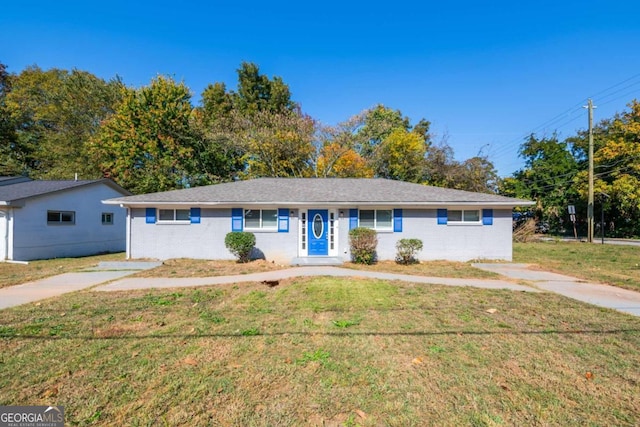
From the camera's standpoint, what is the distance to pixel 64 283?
26.0 feet

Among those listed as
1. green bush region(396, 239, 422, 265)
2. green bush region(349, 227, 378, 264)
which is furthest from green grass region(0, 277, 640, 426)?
green bush region(396, 239, 422, 265)

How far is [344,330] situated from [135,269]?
8.56m

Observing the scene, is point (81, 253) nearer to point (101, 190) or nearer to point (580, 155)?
point (101, 190)

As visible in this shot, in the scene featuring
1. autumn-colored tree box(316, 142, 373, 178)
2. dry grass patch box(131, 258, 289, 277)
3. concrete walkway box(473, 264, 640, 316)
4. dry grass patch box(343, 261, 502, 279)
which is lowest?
dry grass patch box(343, 261, 502, 279)

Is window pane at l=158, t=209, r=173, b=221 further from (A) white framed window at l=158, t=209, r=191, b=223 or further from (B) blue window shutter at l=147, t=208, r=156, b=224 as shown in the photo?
(B) blue window shutter at l=147, t=208, r=156, b=224

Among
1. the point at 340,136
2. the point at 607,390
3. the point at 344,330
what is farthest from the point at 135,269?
the point at 340,136

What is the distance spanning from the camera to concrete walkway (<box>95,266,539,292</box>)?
25.0ft

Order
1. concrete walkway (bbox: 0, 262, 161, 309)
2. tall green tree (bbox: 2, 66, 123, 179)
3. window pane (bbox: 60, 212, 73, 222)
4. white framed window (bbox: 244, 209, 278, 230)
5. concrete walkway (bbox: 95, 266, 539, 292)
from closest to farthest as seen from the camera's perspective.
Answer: concrete walkway (bbox: 0, 262, 161, 309) → concrete walkway (bbox: 95, 266, 539, 292) → white framed window (bbox: 244, 209, 278, 230) → window pane (bbox: 60, 212, 73, 222) → tall green tree (bbox: 2, 66, 123, 179)

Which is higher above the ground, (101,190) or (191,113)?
(191,113)

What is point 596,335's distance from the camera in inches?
174

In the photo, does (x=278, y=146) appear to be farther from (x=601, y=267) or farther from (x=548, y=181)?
(x=548, y=181)

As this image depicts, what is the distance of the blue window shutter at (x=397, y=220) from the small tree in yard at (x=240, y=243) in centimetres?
567

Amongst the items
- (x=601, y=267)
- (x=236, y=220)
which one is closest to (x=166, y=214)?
(x=236, y=220)

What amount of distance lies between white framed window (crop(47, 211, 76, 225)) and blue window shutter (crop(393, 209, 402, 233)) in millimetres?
15815
